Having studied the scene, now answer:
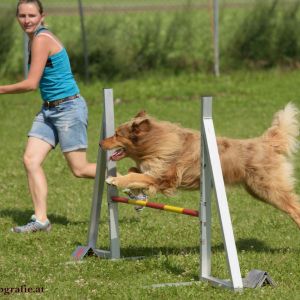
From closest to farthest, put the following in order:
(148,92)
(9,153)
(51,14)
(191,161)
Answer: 1. (191,161)
2. (9,153)
3. (148,92)
4. (51,14)

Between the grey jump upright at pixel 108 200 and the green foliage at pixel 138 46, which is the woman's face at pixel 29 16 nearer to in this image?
the grey jump upright at pixel 108 200

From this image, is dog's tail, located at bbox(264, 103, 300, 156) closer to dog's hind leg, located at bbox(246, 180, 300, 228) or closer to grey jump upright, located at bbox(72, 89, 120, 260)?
dog's hind leg, located at bbox(246, 180, 300, 228)

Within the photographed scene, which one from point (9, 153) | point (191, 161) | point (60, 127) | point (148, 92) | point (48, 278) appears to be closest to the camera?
point (48, 278)

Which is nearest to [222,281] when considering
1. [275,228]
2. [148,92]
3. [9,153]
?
[275,228]

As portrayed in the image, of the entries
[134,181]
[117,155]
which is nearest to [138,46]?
[117,155]

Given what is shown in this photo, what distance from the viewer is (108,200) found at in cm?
691

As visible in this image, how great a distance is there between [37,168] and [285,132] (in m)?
2.43

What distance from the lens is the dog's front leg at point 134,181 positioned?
21.6ft

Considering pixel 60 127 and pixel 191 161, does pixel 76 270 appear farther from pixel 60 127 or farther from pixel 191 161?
pixel 60 127

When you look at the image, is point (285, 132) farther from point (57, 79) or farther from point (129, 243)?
point (57, 79)

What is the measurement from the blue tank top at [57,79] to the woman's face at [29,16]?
12.9 inches

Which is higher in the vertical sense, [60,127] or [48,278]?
[60,127]

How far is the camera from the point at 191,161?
6672 millimetres

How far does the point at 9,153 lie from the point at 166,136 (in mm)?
6042
